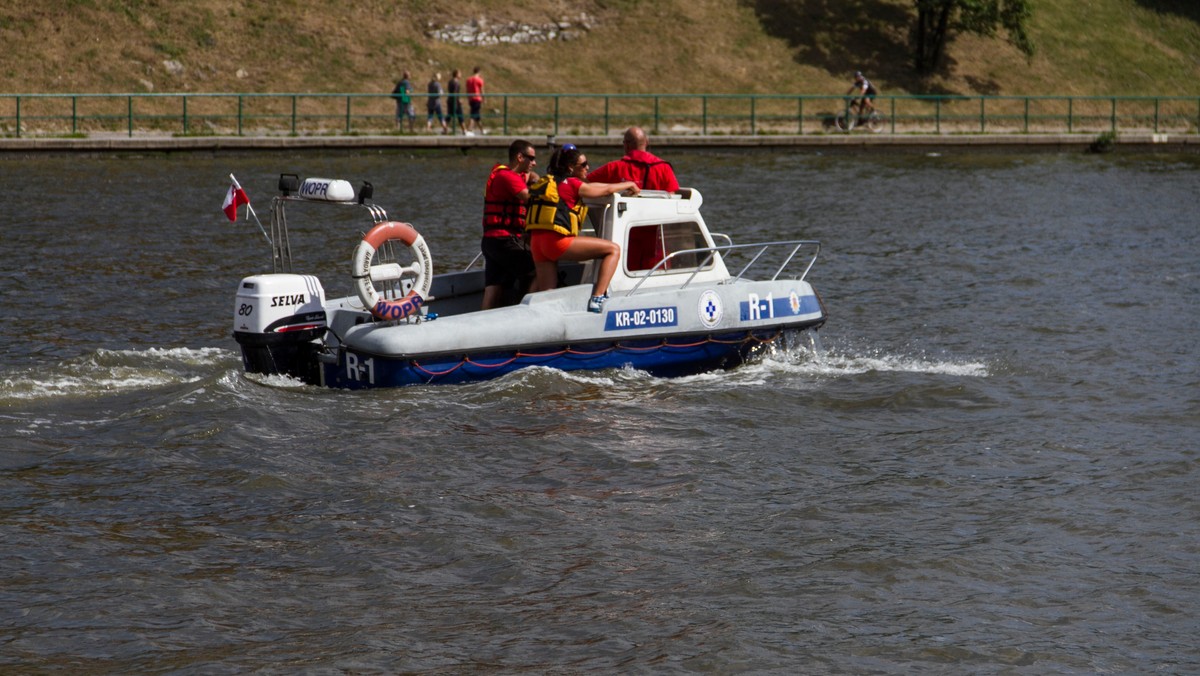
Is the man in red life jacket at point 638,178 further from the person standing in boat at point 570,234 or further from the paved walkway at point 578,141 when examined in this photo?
the paved walkway at point 578,141

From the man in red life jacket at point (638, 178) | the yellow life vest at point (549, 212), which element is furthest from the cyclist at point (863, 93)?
the yellow life vest at point (549, 212)

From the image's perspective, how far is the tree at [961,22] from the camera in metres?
52.7

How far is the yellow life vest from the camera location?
13.7 metres

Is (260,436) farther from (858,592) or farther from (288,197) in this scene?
(858,592)

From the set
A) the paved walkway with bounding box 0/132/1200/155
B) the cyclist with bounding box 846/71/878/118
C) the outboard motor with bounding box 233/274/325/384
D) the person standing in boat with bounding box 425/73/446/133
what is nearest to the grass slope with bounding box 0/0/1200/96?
the cyclist with bounding box 846/71/878/118

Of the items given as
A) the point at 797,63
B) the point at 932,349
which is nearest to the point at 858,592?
the point at 932,349

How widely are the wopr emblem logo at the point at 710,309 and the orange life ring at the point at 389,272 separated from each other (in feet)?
8.29

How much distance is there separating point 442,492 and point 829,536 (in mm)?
2747

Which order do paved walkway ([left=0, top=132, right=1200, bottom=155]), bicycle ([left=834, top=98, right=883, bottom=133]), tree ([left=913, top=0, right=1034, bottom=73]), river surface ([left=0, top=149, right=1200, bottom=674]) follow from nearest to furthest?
river surface ([left=0, top=149, right=1200, bottom=674]) → paved walkway ([left=0, top=132, right=1200, bottom=155]) → bicycle ([left=834, top=98, right=883, bottom=133]) → tree ([left=913, top=0, right=1034, bottom=73])

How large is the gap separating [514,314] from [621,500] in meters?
3.00

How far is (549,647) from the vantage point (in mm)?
8328

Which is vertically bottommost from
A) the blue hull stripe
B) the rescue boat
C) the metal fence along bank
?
the blue hull stripe

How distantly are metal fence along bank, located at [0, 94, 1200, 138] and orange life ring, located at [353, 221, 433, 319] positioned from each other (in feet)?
82.5

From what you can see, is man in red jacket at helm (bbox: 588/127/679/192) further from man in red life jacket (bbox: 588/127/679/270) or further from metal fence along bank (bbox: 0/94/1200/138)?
metal fence along bank (bbox: 0/94/1200/138)
